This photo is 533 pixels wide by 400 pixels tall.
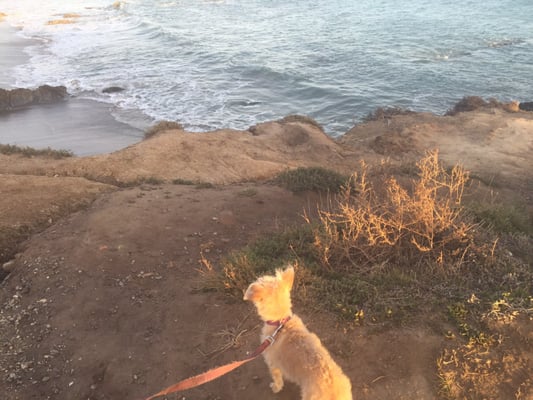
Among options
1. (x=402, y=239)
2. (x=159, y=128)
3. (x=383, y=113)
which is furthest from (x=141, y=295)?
(x=383, y=113)

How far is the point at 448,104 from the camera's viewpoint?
71.2ft

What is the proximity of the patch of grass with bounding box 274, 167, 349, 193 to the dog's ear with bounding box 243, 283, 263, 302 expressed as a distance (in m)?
6.12

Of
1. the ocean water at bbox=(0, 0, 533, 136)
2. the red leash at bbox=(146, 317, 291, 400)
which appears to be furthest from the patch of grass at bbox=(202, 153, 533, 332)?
the ocean water at bbox=(0, 0, 533, 136)

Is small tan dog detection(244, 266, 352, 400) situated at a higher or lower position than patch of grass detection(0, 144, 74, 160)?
higher

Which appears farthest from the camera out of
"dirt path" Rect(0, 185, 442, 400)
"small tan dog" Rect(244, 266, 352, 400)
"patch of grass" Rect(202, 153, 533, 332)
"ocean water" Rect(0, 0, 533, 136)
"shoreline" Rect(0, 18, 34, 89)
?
"shoreline" Rect(0, 18, 34, 89)

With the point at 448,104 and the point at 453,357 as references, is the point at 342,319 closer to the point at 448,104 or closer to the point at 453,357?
the point at 453,357

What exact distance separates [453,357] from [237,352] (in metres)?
2.26

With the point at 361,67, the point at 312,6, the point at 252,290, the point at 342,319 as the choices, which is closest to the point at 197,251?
the point at 342,319

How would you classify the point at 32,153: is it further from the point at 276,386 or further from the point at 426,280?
the point at 426,280

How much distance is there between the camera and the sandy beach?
53.4 feet

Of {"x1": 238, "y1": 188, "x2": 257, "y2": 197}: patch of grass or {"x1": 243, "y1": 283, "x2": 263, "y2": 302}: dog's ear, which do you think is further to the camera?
{"x1": 238, "y1": 188, "x2": 257, "y2": 197}: patch of grass

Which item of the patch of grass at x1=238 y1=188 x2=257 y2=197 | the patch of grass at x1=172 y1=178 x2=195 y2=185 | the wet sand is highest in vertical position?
the patch of grass at x1=238 y1=188 x2=257 y2=197

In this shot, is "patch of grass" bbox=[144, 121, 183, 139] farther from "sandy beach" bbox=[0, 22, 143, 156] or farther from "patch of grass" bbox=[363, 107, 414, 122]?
"patch of grass" bbox=[363, 107, 414, 122]

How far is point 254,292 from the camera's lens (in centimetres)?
338
